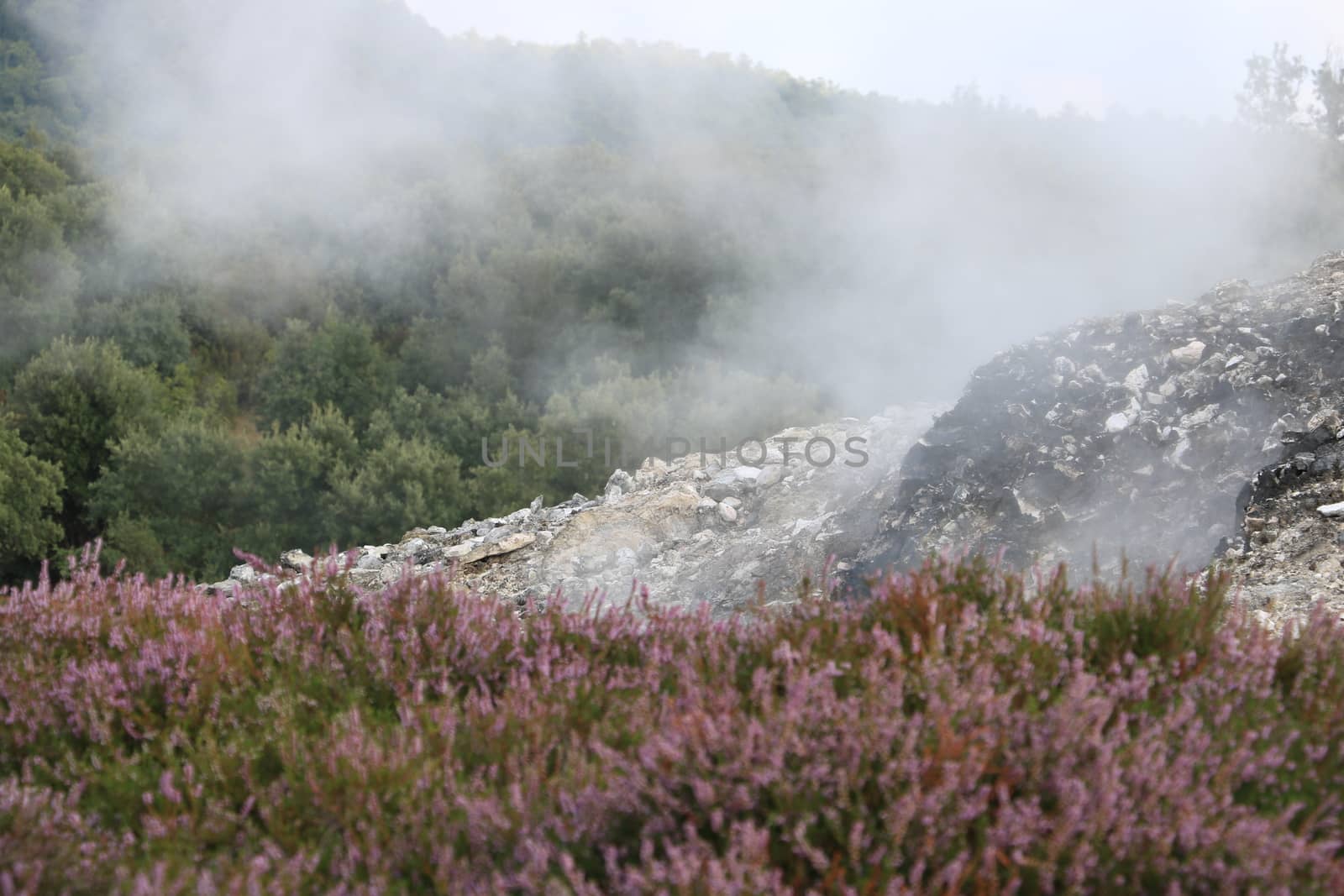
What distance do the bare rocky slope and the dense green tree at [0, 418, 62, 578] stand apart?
7.89 m

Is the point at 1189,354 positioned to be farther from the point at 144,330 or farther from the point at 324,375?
the point at 144,330

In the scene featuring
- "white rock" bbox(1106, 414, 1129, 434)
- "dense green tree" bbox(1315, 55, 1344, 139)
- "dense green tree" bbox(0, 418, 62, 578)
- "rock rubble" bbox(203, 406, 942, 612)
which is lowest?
"dense green tree" bbox(0, 418, 62, 578)

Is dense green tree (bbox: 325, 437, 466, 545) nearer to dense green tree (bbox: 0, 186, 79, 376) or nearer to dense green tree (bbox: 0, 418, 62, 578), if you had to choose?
dense green tree (bbox: 0, 418, 62, 578)

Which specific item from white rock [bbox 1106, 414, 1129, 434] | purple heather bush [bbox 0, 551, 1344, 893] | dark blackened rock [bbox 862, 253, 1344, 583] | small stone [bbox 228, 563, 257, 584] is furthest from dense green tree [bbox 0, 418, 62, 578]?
white rock [bbox 1106, 414, 1129, 434]

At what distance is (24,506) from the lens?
12.4 m

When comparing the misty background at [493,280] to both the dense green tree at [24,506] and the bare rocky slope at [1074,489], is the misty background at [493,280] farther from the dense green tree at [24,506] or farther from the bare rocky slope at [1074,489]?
the bare rocky slope at [1074,489]

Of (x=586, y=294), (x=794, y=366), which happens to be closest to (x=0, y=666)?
(x=794, y=366)

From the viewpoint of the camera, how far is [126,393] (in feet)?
47.7

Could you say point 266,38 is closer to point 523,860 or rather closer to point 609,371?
point 609,371

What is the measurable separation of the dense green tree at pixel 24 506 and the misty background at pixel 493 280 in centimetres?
6

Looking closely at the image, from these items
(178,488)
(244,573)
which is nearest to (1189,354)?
(244,573)

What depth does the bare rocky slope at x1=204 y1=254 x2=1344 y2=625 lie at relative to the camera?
4270 millimetres

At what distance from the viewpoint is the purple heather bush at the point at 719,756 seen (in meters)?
1.69

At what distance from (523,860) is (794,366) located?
15.9 m
